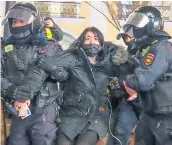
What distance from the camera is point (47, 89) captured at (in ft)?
13.2

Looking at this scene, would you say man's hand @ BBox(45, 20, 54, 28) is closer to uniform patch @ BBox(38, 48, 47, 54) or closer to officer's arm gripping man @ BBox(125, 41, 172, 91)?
uniform patch @ BBox(38, 48, 47, 54)

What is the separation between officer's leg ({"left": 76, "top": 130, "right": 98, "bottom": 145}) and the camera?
4.02 m

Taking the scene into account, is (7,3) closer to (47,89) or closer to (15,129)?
(47,89)

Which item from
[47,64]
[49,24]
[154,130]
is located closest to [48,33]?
[49,24]

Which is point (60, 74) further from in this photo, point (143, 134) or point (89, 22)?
point (89, 22)

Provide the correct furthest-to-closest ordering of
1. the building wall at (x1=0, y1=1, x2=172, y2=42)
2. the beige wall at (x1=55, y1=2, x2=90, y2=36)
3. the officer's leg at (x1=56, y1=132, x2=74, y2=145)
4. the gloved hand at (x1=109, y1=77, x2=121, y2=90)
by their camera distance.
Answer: the beige wall at (x1=55, y1=2, x2=90, y2=36)
the building wall at (x1=0, y1=1, x2=172, y2=42)
the gloved hand at (x1=109, y1=77, x2=121, y2=90)
the officer's leg at (x1=56, y1=132, x2=74, y2=145)

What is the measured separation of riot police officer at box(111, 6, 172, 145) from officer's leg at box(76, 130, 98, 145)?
19.2 inches

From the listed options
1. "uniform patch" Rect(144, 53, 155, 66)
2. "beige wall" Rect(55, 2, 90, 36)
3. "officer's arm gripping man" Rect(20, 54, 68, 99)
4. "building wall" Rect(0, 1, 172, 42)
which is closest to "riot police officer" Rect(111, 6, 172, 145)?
"uniform patch" Rect(144, 53, 155, 66)

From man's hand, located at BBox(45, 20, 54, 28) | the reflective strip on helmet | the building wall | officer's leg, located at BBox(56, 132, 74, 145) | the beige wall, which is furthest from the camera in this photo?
the beige wall

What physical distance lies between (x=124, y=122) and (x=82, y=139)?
0.73 meters

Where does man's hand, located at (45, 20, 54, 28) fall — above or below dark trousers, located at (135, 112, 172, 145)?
above

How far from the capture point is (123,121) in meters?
4.57

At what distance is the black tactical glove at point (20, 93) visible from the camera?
3830mm

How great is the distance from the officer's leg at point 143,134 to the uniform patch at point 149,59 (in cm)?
67
